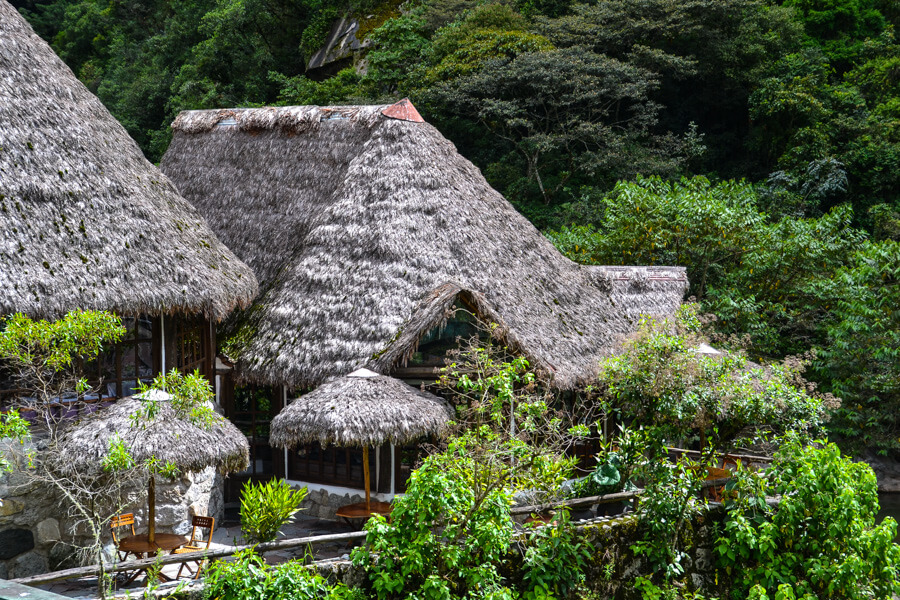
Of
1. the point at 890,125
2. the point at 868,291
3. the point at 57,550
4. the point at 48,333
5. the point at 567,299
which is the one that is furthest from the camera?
the point at 890,125

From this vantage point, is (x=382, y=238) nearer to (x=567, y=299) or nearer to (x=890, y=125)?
(x=567, y=299)

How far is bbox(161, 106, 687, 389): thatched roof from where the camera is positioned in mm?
12531

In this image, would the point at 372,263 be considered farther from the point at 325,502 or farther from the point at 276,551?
the point at 276,551

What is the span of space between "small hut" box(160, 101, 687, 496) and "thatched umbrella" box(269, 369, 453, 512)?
491 mm

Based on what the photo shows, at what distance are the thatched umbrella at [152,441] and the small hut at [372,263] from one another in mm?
2422

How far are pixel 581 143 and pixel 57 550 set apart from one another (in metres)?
18.8

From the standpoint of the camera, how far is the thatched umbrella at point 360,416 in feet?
36.9

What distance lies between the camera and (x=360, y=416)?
37.0ft

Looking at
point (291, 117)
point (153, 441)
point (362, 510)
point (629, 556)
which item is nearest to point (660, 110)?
point (291, 117)

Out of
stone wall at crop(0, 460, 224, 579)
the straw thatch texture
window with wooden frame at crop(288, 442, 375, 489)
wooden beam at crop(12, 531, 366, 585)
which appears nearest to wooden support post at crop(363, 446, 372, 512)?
window with wooden frame at crop(288, 442, 375, 489)

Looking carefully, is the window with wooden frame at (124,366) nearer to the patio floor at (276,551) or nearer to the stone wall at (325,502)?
the patio floor at (276,551)

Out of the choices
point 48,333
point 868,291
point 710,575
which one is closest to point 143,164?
point 48,333

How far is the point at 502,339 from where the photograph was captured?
1235cm

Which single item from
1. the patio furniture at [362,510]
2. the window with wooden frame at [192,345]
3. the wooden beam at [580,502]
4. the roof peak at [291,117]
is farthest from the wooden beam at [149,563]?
the roof peak at [291,117]
